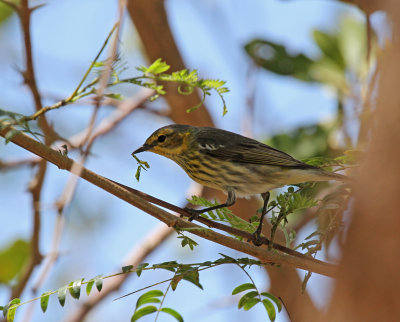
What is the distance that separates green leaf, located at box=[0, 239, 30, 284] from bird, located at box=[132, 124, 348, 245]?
1.23 meters

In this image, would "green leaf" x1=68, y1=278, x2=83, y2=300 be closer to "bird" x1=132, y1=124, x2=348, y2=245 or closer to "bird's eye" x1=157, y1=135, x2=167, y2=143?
"bird" x1=132, y1=124, x2=348, y2=245

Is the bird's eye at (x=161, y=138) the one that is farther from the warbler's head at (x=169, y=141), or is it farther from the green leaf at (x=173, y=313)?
the green leaf at (x=173, y=313)

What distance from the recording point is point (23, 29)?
283 cm

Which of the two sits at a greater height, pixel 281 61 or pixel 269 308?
pixel 281 61

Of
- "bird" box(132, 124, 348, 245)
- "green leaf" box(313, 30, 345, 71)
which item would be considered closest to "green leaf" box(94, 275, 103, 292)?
"bird" box(132, 124, 348, 245)

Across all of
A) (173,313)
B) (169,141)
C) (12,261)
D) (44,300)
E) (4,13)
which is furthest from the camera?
(4,13)

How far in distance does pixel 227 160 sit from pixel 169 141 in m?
0.53

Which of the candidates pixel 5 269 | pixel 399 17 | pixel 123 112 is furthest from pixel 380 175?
pixel 123 112

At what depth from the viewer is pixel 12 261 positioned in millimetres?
4391

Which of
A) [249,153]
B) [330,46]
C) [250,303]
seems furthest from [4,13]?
[250,303]

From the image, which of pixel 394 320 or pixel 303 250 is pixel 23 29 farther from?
pixel 394 320

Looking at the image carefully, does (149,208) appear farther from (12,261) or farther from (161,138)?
(12,261)

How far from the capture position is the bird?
4.31 metres

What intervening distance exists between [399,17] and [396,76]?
0.36 ft
